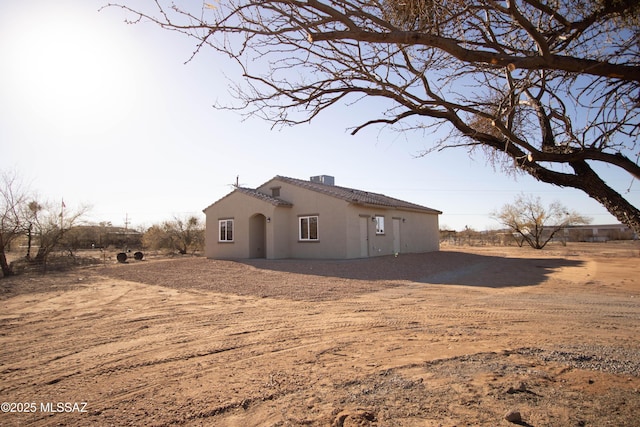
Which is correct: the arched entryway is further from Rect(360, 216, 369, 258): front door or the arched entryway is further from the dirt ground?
the dirt ground

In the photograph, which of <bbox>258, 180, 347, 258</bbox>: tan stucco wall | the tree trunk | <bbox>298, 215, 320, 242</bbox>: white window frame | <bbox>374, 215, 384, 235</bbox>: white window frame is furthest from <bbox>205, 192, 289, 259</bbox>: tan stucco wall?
the tree trunk

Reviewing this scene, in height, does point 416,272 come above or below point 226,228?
below

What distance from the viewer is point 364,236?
20.1 metres

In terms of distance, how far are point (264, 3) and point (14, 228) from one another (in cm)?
1899

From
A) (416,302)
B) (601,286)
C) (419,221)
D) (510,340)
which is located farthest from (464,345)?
(419,221)

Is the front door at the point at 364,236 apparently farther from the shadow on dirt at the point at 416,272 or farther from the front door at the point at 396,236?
the front door at the point at 396,236

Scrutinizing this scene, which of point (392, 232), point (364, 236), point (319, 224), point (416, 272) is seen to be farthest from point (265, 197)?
point (416, 272)

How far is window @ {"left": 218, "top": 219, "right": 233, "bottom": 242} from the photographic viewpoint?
2248 cm

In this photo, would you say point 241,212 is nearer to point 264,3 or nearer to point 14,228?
point 14,228

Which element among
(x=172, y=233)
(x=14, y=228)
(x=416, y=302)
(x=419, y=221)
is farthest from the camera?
(x=172, y=233)

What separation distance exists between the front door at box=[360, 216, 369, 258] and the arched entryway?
6.02 m

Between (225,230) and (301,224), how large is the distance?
531 cm

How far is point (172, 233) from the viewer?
103 ft

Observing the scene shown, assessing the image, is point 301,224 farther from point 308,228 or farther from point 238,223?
point 238,223
